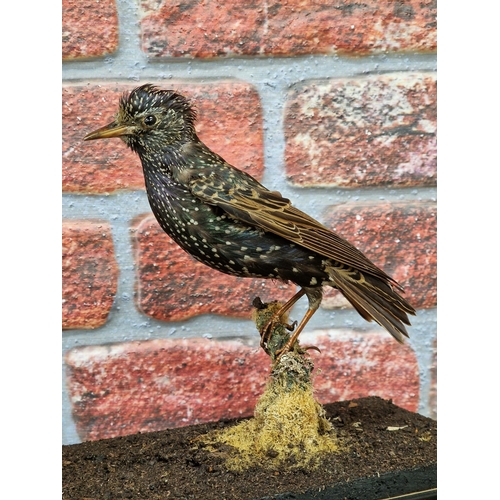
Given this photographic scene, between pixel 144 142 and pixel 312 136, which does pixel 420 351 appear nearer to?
pixel 312 136

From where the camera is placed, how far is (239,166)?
1.37 metres

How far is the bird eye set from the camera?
109 cm

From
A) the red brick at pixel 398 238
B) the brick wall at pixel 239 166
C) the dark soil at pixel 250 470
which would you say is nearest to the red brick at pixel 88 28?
the brick wall at pixel 239 166

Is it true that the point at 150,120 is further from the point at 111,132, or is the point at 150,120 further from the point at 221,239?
the point at 221,239

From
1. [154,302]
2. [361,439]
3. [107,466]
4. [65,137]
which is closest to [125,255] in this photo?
[154,302]

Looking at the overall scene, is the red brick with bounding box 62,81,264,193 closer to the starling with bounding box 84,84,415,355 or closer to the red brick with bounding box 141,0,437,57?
the red brick with bounding box 141,0,437,57

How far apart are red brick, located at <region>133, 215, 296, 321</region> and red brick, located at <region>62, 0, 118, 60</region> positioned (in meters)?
0.30

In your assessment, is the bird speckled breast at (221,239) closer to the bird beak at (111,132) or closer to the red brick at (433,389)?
the bird beak at (111,132)

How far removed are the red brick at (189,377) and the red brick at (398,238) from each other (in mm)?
108

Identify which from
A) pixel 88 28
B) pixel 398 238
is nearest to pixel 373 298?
pixel 398 238

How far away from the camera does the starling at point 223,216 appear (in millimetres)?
1054

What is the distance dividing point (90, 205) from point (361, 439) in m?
0.59

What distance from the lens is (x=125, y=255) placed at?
1.36 meters

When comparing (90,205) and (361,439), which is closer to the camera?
(361,439)
